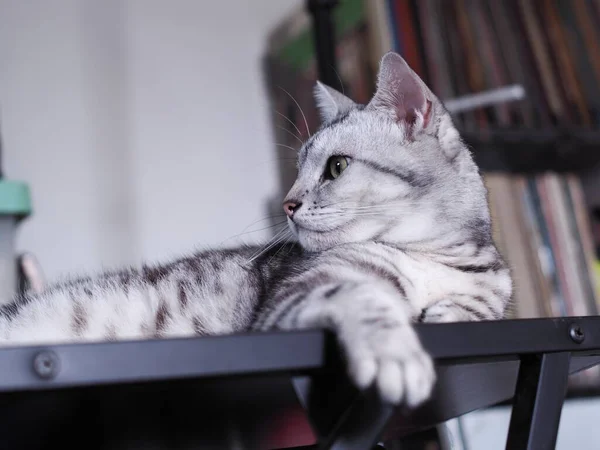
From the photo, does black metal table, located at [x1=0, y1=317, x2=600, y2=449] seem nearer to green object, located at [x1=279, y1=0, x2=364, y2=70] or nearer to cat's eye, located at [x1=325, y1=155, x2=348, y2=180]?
cat's eye, located at [x1=325, y1=155, x2=348, y2=180]

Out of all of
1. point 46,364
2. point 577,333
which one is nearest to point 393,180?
point 577,333

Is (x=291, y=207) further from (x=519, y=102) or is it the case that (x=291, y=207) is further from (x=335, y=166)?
(x=519, y=102)

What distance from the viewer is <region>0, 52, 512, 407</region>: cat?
100cm

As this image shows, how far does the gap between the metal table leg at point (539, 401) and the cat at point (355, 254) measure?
19 cm

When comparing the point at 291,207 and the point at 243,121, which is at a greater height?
the point at 243,121

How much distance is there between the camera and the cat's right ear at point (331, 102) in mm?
1337

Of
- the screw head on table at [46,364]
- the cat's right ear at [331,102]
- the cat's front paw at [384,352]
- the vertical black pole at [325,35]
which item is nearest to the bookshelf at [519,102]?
the vertical black pole at [325,35]

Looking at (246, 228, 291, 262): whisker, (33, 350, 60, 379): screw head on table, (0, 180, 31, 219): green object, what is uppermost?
(0, 180, 31, 219): green object

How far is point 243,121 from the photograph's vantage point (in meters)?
2.45

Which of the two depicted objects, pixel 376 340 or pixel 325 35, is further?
pixel 325 35

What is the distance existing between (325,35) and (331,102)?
0.29 meters

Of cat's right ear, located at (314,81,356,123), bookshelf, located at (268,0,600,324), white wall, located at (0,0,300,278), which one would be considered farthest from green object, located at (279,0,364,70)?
cat's right ear, located at (314,81,356,123)

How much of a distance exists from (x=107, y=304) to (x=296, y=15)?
1.53m

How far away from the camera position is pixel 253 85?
2.50m
